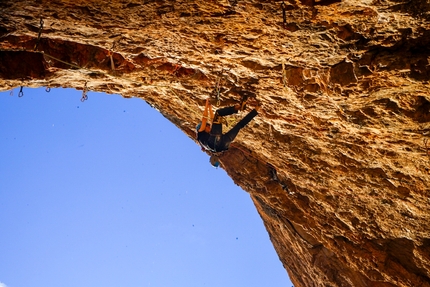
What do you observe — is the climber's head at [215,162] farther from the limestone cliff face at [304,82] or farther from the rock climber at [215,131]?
the rock climber at [215,131]

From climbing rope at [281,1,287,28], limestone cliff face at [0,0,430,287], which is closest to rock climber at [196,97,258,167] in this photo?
limestone cliff face at [0,0,430,287]

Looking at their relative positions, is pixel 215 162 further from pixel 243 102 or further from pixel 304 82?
pixel 304 82

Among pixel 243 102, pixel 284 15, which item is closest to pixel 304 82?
pixel 243 102

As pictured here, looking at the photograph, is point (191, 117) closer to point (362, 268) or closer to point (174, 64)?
point (174, 64)

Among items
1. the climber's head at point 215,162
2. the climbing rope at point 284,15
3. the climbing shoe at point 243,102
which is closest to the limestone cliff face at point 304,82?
the climbing rope at point 284,15

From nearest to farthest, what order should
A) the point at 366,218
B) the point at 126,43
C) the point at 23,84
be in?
1. the point at 126,43
2. the point at 23,84
3. the point at 366,218

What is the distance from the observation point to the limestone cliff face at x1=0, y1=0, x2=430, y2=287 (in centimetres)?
414

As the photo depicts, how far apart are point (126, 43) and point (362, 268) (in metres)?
7.26

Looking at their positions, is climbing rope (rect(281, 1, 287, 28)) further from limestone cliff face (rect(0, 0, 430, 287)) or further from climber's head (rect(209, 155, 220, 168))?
climber's head (rect(209, 155, 220, 168))

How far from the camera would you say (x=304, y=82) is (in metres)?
5.26

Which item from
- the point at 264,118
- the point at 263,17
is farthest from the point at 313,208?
the point at 263,17

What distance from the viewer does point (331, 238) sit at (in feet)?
28.3

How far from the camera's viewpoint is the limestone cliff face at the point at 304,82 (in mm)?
4137

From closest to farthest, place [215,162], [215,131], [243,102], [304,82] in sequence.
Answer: [304,82]
[243,102]
[215,131]
[215,162]
